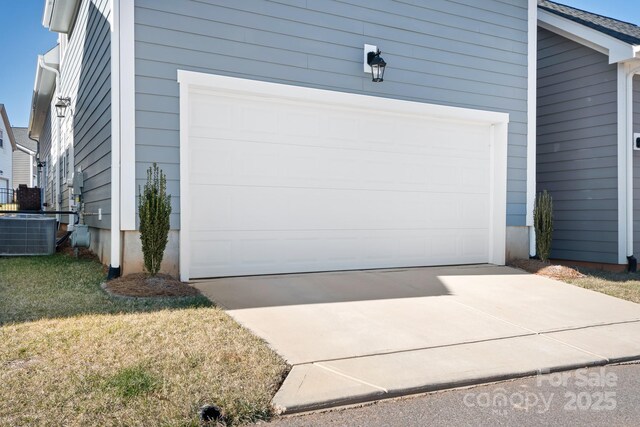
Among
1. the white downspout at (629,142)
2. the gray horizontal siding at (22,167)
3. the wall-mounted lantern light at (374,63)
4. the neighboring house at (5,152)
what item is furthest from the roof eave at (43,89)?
the gray horizontal siding at (22,167)

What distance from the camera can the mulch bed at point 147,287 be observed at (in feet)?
16.5

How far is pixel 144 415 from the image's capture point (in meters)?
2.51

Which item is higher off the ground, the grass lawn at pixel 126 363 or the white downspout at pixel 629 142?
the white downspout at pixel 629 142

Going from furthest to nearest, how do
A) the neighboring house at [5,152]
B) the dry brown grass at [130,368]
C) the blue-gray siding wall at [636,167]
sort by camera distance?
the neighboring house at [5,152] → the blue-gray siding wall at [636,167] → the dry brown grass at [130,368]

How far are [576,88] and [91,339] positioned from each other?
8420 mm

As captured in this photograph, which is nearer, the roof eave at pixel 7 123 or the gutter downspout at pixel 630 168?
the gutter downspout at pixel 630 168

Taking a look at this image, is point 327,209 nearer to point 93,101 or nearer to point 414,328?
point 414,328

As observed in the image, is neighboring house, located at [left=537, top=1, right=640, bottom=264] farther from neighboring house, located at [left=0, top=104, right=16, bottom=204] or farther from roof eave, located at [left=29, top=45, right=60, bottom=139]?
neighboring house, located at [left=0, top=104, right=16, bottom=204]

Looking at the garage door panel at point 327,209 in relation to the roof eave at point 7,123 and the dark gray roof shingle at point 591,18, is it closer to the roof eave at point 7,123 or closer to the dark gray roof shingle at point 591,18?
the dark gray roof shingle at point 591,18

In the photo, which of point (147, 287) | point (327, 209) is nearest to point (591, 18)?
point (327, 209)

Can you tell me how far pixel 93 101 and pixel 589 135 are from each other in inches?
310

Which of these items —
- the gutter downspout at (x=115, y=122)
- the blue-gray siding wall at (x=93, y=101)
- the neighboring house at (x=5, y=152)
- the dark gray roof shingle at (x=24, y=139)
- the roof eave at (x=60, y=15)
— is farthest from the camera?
the dark gray roof shingle at (x=24, y=139)

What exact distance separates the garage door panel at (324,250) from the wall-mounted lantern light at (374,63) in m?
2.10

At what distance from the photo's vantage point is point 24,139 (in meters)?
30.8
